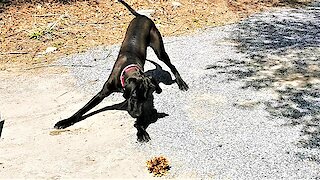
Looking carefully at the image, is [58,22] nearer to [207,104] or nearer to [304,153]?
[207,104]

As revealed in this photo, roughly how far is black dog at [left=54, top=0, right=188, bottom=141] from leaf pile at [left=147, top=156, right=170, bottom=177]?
0.52 metres

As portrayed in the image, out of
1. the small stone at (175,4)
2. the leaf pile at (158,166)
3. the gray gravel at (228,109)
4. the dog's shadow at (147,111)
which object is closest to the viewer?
the leaf pile at (158,166)

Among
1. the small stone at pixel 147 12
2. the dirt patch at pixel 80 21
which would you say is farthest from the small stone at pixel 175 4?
the small stone at pixel 147 12

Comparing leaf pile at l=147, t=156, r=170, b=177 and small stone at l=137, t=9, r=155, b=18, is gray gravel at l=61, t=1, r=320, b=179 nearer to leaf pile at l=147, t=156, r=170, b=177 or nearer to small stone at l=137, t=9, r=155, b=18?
leaf pile at l=147, t=156, r=170, b=177

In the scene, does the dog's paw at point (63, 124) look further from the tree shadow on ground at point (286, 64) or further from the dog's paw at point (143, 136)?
the tree shadow on ground at point (286, 64)

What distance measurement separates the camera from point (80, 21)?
8.28 meters

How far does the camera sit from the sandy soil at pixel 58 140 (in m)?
3.86

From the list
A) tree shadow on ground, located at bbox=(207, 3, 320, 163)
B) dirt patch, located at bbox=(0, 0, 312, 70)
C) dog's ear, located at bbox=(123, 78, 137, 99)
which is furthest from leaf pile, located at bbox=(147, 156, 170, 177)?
dirt patch, located at bbox=(0, 0, 312, 70)

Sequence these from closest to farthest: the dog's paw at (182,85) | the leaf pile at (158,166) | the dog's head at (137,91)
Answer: the leaf pile at (158,166), the dog's head at (137,91), the dog's paw at (182,85)

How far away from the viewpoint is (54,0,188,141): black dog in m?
4.09

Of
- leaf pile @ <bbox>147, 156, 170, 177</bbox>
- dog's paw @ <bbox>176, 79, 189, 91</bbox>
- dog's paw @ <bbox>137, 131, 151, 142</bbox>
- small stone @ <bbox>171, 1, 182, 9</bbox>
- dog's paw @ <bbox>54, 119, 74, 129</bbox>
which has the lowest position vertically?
small stone @ <bbox>171, 1, 182, 9</bbox>

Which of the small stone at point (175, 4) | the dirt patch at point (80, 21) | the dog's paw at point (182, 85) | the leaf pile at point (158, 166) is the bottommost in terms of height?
the dirt patch at point (80, 21)

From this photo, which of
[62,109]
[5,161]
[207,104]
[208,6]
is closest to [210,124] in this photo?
[207,104]

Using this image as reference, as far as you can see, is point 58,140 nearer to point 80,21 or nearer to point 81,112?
point 81,112
